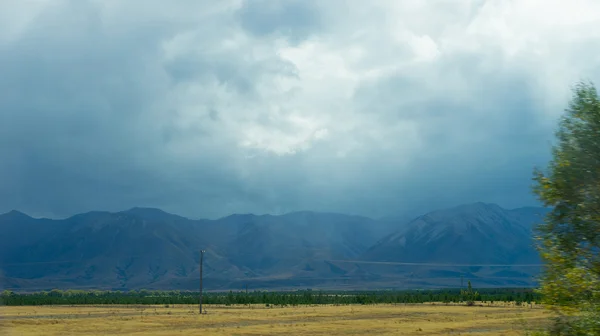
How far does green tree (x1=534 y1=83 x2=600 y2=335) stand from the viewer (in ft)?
80.6

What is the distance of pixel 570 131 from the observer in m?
27.0

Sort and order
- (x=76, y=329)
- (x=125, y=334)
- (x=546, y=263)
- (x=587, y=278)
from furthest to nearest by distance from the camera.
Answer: (x=76, y=329) → (x=125, y=334) → (x=546, y=263) → (x=587, y=278)

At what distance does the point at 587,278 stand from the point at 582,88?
27.2 feet

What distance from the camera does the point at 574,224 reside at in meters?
25.8

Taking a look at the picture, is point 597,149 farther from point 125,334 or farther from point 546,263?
point 125,334

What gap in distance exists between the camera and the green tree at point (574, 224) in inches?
967

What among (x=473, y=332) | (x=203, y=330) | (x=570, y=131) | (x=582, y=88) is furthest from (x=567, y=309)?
(x=203, y=330)

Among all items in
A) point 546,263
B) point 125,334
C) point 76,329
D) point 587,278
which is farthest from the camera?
point 76,329

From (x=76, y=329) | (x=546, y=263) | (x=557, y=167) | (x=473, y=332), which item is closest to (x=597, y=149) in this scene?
(x=557, y=167)

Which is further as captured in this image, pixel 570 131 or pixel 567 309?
pixel 570 131

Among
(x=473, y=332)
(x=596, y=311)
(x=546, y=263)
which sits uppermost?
(x=546, y=263)

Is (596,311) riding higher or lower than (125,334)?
higher

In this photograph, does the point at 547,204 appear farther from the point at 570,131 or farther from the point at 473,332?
the point at 473,332

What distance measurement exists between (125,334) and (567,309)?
4430 cm
